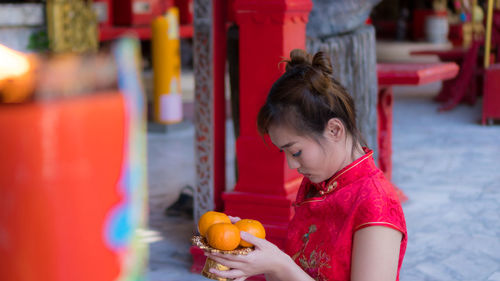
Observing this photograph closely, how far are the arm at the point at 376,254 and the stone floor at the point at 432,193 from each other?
1.87 metres

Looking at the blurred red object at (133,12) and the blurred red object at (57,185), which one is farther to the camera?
the blurred red object at (133,12)

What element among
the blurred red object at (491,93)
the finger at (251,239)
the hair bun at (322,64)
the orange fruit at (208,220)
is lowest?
the blurred red object at (491,93)

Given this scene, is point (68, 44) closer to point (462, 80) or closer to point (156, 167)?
point (156, 167)

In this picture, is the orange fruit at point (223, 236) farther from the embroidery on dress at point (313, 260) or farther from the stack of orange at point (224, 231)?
the embroidery on dress at point (313, 260)

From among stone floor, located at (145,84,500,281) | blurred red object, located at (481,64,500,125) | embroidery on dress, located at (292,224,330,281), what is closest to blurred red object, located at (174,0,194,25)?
stone floor, located at (145,84,500,281)

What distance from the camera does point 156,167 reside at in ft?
17.9

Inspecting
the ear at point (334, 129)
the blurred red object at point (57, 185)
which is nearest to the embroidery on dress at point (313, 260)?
the ear at point (334, 129)

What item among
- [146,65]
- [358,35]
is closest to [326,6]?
[358,35]

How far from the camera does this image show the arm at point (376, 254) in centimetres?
133

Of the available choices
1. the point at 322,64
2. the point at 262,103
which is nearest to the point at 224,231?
the point at 322,64

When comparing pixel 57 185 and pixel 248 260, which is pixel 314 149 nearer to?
pixel 248 260

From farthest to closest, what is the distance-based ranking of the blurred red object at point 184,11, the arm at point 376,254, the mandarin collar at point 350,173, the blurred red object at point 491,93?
the blurred red object at point 184,11 < the blurred red object at point 491,93 < the mandarin collar at point 350,173 < the arm at point 376,254

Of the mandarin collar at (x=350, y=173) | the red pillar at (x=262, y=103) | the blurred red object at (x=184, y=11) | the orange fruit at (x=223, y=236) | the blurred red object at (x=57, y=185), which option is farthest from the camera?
the blurred red object at (x=184, y=11)

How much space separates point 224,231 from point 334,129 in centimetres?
38
